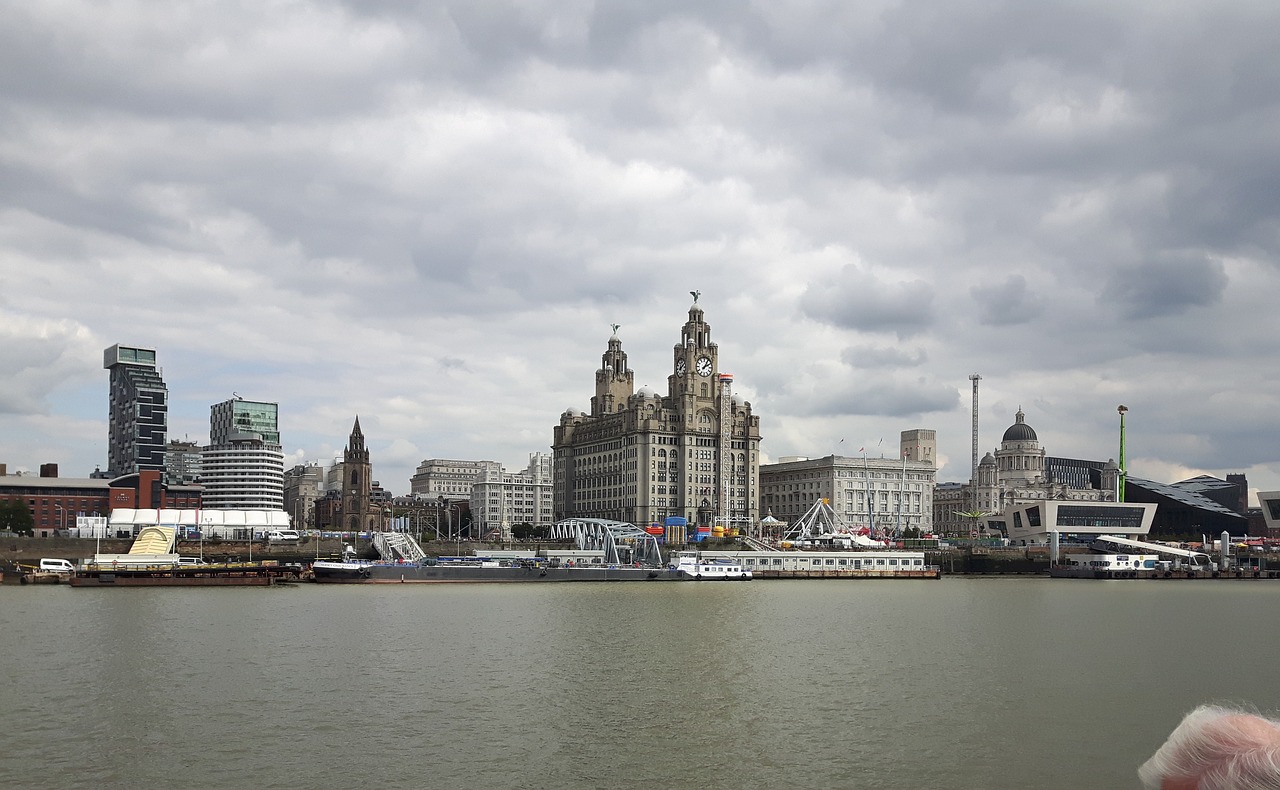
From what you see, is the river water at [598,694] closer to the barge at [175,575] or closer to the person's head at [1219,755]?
the person's head at [1219,755]

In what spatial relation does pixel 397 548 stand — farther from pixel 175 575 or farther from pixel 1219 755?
pixel 1219 755

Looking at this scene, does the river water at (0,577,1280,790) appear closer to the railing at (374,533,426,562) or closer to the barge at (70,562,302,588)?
the barge at (70,562,302,588)

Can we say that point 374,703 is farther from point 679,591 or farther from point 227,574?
point 227,574

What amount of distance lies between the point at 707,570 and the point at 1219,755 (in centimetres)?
16522

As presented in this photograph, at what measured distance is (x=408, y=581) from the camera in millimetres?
149250

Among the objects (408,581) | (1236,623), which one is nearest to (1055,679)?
(1236,623)

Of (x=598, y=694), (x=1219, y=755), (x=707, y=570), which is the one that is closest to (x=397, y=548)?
(x=707, y=570)

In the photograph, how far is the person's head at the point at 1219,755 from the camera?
535cm

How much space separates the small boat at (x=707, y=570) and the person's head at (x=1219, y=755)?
16189 cm

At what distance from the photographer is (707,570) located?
169 metres

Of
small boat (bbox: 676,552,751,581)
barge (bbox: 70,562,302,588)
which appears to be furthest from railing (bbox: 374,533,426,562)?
small boat (bbox: 676,552,751,581)

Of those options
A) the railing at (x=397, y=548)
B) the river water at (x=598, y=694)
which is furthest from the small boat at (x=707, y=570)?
the river water at (x=598, y=694)

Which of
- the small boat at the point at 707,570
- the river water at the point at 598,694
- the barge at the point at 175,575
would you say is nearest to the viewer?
the river water at the point at 598,694

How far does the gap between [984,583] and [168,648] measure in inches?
5085
